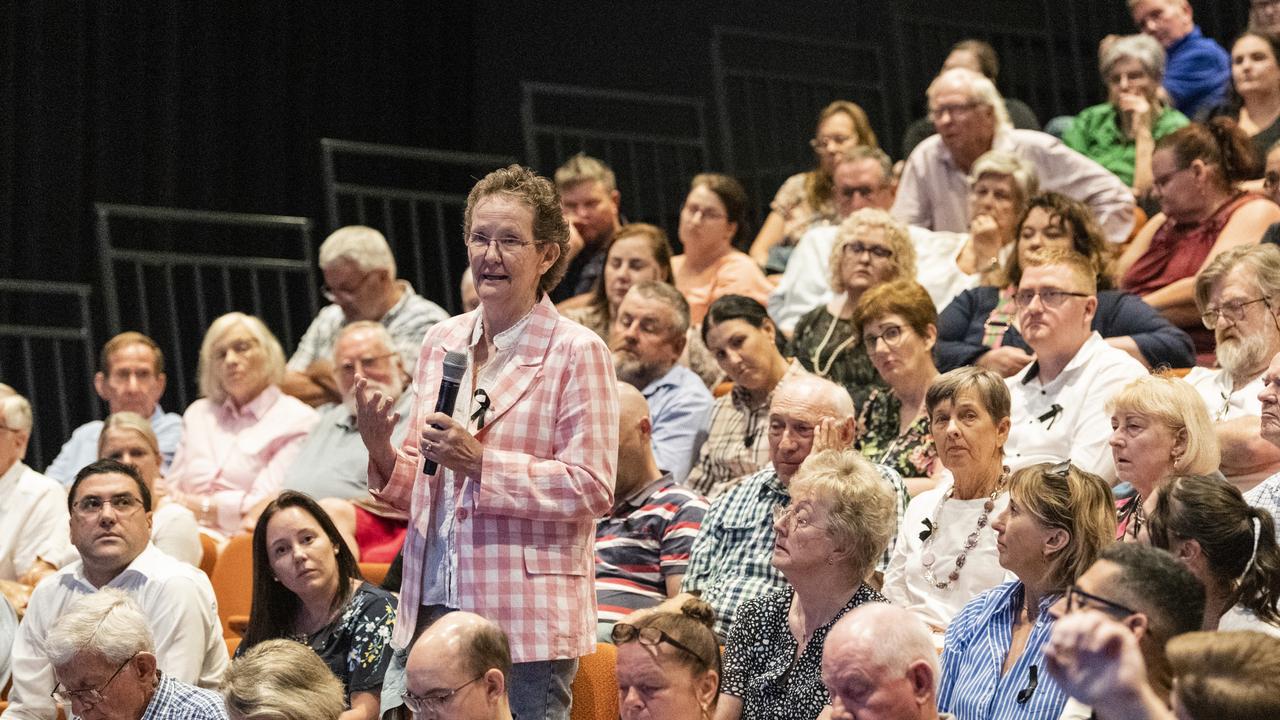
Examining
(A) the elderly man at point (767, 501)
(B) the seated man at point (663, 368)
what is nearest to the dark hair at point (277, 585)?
(A) the elderly man at point (767, 501)

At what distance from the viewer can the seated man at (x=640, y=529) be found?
392 centimetres

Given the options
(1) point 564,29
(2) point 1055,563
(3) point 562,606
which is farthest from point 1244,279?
(1) point 564,29

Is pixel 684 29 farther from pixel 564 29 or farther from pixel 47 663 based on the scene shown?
pixel 47 663

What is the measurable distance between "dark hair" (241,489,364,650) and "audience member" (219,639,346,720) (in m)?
0.51

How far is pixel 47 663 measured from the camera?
12.8 feet

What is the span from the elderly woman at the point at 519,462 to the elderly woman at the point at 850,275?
2136mm

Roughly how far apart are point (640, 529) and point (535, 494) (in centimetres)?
128

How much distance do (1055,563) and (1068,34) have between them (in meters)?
5.19

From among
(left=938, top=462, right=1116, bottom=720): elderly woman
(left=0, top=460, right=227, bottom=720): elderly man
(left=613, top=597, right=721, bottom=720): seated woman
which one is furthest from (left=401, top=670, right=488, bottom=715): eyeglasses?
(left=0, top=460, right=227, bottom=720): elderly man

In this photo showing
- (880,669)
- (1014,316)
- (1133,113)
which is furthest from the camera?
(1133,113)

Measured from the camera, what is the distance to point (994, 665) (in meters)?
2.88

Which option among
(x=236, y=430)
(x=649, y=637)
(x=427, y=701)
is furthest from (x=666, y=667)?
(x=236, y=430)

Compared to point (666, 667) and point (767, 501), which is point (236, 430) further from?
point (666, 667)

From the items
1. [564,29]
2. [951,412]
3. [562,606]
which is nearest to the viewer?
[562,606]
